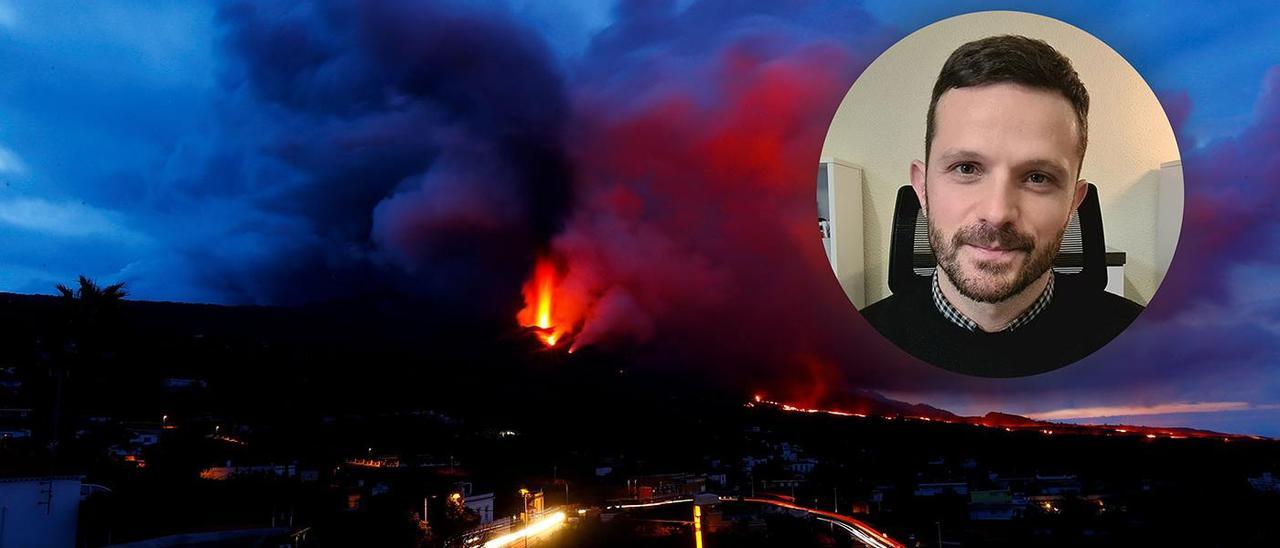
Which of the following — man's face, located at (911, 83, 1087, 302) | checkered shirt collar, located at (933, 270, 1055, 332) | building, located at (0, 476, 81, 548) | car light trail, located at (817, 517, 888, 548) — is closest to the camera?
man's face, located at (911, 83, 1087, 302)

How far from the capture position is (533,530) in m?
9.99

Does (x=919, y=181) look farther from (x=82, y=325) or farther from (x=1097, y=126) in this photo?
(x=82, y=325)

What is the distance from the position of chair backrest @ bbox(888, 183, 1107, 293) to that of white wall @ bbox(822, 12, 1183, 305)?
74 millimetres

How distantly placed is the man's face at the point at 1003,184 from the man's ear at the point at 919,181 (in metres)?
0.14

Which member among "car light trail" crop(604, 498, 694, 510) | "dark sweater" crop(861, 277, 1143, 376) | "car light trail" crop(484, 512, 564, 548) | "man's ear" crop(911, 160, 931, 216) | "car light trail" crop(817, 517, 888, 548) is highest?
"man's ear" crop(911, 160, 931, 216)

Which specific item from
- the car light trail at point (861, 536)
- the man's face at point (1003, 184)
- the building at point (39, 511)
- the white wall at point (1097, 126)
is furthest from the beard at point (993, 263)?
the building at point (39, 511)

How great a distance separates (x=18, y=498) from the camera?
6844mm

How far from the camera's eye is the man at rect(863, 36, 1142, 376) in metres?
6.04

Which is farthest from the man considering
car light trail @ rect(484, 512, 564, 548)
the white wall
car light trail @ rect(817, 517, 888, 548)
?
car light trail @ rect(484, 512, 564, 548)

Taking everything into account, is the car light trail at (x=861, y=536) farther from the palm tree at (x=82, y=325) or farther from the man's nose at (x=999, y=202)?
the palm tree at (x=82, y=325)

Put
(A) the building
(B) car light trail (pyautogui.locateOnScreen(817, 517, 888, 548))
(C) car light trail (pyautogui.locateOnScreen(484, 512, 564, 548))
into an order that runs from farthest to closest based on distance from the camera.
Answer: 1. (B) car light trail (pyautogui.locateOnScreen(817, 517, 888, 548))
2. (C) car light trail (pyautogui.locateOnScreen(484, 512, 564, 548))
3. (A) the building

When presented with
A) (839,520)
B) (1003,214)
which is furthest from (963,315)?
(839,520)

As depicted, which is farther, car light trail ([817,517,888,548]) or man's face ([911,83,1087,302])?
car light trail ([817,517,888,548])

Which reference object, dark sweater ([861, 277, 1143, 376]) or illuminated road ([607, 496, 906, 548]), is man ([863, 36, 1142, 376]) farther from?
illuminated road ([607, 496, 906, 548])
